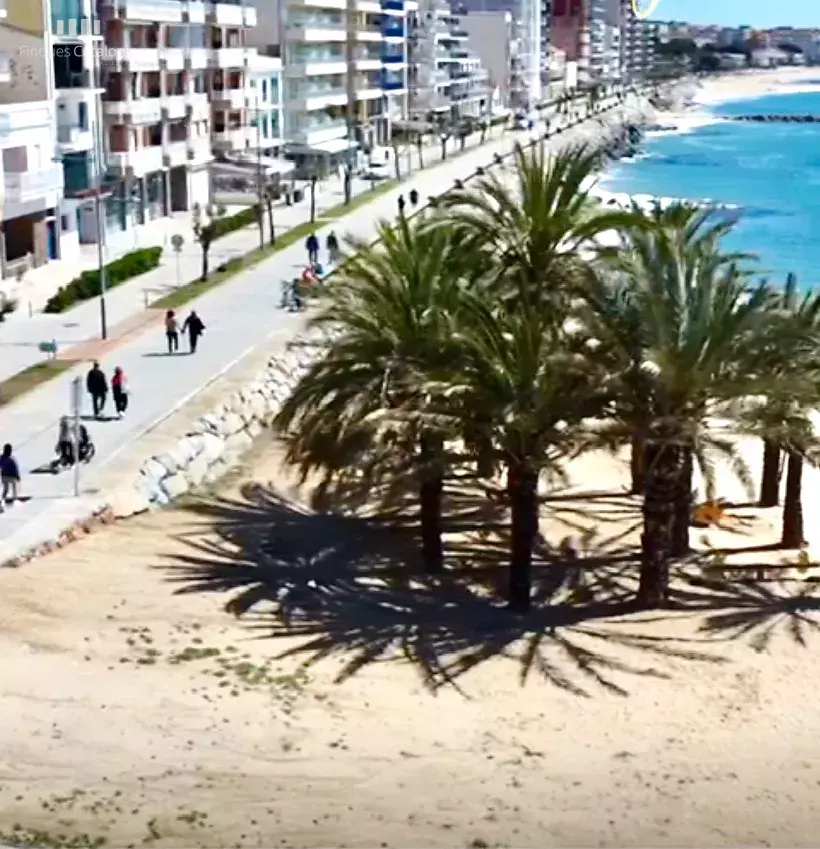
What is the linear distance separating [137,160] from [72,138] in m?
6.79

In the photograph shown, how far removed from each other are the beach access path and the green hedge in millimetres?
2816

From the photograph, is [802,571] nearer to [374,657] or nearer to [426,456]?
[426,456]

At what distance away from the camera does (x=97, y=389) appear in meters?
25.7

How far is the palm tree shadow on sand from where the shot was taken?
1692 centimetres

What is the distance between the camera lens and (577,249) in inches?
897

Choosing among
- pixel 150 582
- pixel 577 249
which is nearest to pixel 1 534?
pixel 150 582

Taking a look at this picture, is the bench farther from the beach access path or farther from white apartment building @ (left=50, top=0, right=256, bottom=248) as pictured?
white apartment building @ (left=50, top=0, right=256, bottom=248)

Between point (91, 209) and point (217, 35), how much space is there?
60.4 feet

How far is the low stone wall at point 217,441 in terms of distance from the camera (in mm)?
22250

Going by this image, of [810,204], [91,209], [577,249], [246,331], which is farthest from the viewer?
[810,204]

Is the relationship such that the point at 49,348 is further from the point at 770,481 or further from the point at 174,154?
the point at 174,154

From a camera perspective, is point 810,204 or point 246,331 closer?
point 246,331

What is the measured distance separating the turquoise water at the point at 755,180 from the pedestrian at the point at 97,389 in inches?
428

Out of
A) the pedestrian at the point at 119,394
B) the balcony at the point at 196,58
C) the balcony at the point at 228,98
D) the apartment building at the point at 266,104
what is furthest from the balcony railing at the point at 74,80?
the pedestrian at the point at 119,394
